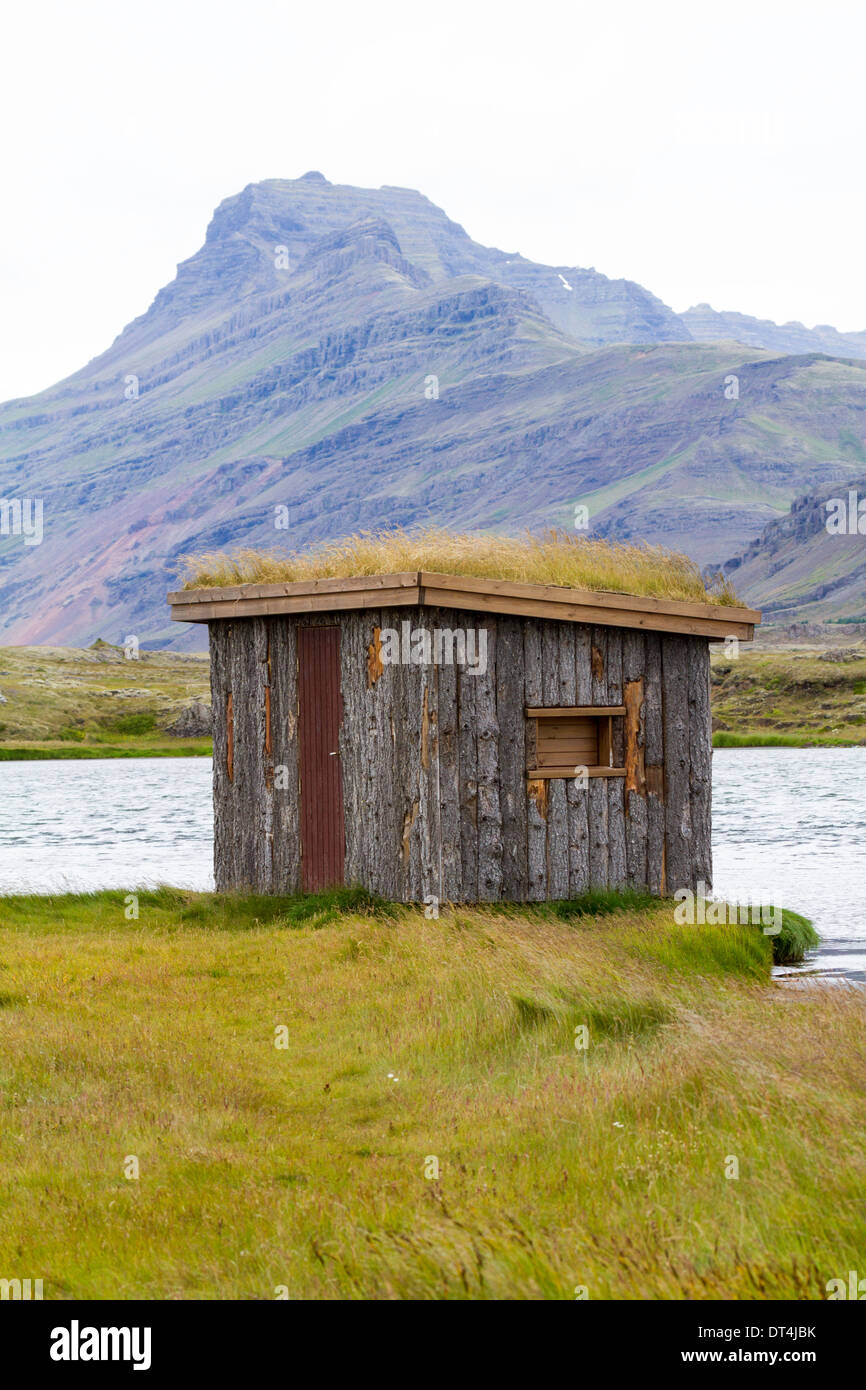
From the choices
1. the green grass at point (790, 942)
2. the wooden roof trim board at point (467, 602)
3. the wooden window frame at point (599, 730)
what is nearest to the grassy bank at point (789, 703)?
the green grass at point (790, 942)

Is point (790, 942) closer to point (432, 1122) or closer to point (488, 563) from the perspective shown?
point (488, 563)

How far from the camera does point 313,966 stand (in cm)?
1138

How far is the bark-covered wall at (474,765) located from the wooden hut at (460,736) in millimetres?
18

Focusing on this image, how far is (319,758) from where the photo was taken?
14.1m

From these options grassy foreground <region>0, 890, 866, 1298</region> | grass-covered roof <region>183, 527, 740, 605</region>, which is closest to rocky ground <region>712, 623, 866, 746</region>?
grass-covered roof <region>183, 527, 740, 605</region>

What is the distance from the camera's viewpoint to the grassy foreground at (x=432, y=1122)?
4.78 meters

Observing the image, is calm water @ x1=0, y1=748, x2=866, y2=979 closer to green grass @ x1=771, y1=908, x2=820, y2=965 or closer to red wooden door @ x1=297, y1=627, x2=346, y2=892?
green grass @ x1=771, y1=908, x2=820, y2=965

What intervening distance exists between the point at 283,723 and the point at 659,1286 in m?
10.5

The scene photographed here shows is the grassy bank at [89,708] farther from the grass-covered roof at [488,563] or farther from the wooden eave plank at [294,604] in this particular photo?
the grass-covered roof at [488,563]

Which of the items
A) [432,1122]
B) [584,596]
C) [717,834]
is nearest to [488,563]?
[584,596]

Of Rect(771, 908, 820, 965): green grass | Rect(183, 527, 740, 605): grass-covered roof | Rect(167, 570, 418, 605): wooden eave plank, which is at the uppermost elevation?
Rect(183, 527, 740, 605): grass-covered roof

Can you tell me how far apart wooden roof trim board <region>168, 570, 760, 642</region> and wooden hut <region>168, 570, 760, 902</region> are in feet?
0.07

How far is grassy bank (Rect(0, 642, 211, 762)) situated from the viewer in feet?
236
